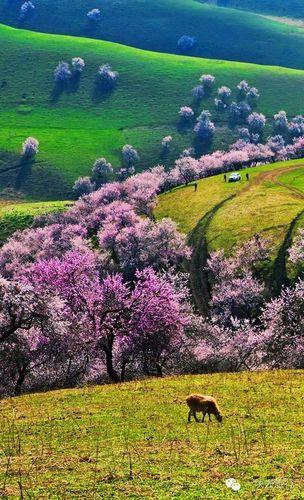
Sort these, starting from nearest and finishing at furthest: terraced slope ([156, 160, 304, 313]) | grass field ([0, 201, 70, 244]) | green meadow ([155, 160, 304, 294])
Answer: terraced slope ([156, 160, 304, 313]), green meadow ([155, 160, 304, 294]), grass field ([0, 201, 70, 244])

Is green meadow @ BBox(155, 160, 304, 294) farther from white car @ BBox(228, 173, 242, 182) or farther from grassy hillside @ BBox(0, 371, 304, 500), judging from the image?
grassy hillside @ BBox(0, 371, 304, 500)

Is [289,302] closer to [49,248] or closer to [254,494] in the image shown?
[254,494]

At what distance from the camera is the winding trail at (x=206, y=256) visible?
96.8m

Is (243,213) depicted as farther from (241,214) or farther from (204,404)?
(204,404)

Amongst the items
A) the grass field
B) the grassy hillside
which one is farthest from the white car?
the grassy hillside

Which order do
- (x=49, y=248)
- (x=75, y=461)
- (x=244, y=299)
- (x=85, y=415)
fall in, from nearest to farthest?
(x=75, y=461)
(x=85, y=415)
(x=244, y=299)
(x=49, y=248)

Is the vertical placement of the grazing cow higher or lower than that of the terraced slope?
higher

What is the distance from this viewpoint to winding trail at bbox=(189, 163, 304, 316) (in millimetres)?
Result: 96812

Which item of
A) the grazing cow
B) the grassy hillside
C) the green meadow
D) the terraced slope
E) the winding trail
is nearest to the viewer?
the grassy hillside

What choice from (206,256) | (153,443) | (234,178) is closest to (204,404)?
(153,443)

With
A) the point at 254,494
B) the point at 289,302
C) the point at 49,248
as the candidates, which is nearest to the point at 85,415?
the point at 254,494

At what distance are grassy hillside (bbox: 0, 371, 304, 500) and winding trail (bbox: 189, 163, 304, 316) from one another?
2458 inches

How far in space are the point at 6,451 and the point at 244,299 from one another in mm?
72337

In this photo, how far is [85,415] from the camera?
93.8ft
